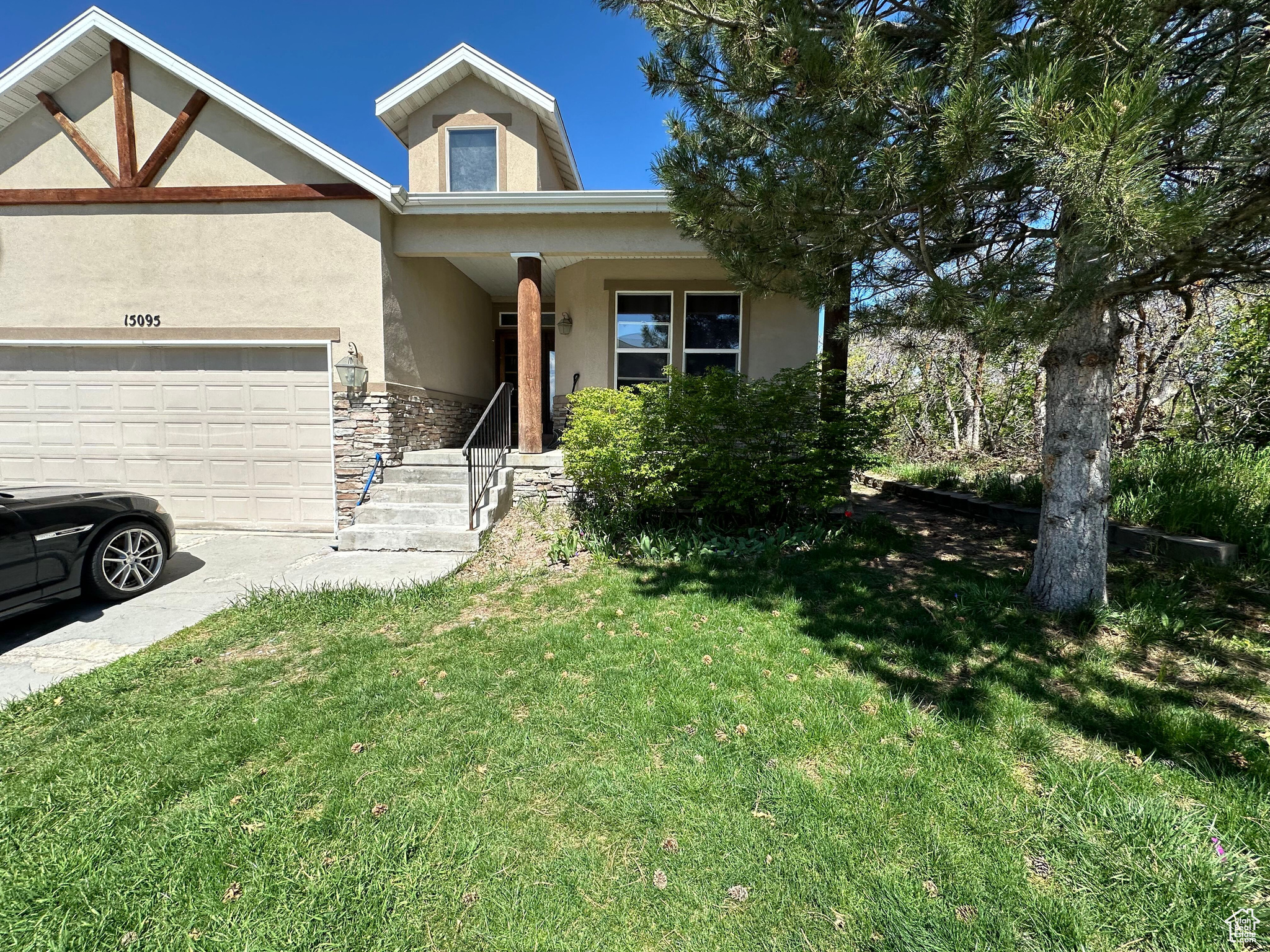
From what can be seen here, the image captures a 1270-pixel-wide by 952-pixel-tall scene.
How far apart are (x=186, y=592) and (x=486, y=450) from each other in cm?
334

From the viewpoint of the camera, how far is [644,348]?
8.48m

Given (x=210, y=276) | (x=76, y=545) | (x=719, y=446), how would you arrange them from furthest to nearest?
(x=210, y=276)
(x=719, y=446)
(x=76, y=545)

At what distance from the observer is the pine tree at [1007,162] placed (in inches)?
86.0

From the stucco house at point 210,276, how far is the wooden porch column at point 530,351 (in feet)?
0.09

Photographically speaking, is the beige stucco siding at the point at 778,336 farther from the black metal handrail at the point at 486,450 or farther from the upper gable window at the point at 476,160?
the upper gable window at the point at 476,160

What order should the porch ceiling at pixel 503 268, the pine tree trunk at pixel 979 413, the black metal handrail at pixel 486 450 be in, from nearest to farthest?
the black metal handrail at pixel 486 450 < the porch ceiling at pixel 503 268 < the pine tree trunk at pixel 979 413

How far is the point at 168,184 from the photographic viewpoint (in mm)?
6656

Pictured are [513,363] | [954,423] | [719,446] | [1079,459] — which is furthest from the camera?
[513,363]

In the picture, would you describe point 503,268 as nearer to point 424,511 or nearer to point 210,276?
point 210,276

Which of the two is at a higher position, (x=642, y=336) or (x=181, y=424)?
(x=642, y=336)

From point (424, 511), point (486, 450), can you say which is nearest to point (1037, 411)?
point (486, 450)

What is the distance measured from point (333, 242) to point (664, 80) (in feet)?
17.2

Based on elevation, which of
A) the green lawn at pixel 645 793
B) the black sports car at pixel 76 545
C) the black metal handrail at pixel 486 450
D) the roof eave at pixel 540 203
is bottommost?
the green lawn at pixel 645 793

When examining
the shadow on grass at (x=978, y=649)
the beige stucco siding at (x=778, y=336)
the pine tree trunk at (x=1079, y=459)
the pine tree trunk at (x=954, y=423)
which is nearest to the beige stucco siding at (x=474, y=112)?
the beige stucco siding at (x=778, y=336)
